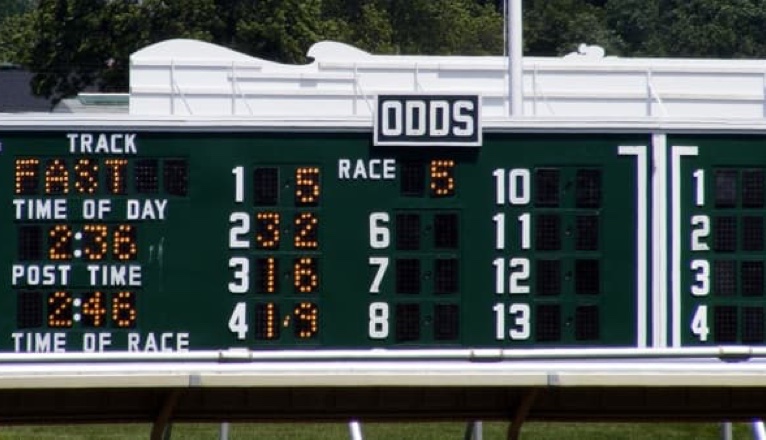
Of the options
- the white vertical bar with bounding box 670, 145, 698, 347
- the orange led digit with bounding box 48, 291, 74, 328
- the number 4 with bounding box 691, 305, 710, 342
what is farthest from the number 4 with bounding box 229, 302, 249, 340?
the number 4 with bounding box 691, 305, 710, 342

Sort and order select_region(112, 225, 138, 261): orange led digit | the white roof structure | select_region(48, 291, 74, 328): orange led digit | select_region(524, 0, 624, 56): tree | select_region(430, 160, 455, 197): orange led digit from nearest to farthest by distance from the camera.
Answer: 1. select_region(48, 291, 74, 328): orange led digit
2. select_region(112, 225, 138, 261): orange led digit
3. select_region(430, 160, 455, 197): orange led digit
4. the white roof structure
5. select_region(524, 0, 624, 56): tree

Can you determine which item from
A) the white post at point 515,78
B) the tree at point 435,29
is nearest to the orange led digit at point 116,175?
the white post at point 515,78

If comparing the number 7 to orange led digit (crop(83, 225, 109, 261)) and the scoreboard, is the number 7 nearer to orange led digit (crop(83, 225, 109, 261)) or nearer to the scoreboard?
the scoreboard

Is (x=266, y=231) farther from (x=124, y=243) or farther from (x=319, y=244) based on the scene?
(x=124, y=243)

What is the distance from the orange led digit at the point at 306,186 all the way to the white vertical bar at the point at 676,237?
257cm

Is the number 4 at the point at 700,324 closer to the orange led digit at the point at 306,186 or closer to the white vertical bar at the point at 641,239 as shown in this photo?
the white vertical bar at the point at 641,239

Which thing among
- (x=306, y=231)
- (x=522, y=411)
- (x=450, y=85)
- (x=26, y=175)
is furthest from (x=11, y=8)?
(x=522, y=411)

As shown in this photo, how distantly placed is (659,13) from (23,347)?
42241 millimetres

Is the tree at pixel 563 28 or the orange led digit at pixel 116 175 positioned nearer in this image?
the orange led digit at pixel 116 175

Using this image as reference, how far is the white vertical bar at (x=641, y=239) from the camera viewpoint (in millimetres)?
15695

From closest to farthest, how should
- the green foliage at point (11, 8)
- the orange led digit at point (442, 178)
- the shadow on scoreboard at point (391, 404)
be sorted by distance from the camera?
the shadow on scoreboard at point (391, 404)
the orange led digit at point (442, 178)
the green foliage at point (11, 8)

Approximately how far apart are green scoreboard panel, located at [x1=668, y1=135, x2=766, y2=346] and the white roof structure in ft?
4.26

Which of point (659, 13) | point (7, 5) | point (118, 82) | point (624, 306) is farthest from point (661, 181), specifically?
point (7, 5)

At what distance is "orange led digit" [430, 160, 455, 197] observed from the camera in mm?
15656
